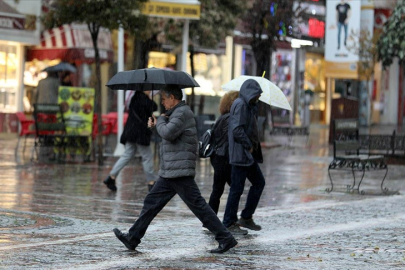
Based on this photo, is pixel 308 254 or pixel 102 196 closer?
pixel 308 254

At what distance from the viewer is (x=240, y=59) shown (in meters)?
41.6

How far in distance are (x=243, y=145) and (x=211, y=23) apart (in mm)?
17344

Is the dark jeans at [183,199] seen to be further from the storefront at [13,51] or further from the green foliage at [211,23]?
the storefront at [13,51]

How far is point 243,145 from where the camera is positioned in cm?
1070

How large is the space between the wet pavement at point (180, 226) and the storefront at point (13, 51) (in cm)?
933

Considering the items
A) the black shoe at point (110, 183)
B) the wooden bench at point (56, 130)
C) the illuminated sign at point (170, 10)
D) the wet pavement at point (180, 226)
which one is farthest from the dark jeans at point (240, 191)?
the illuminated sign at point (170, 10)

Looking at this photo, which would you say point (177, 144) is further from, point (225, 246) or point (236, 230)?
point (236, 230)

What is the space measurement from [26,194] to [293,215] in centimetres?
401

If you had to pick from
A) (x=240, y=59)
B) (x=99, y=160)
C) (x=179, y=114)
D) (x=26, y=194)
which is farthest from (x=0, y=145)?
(x=240, y=59)

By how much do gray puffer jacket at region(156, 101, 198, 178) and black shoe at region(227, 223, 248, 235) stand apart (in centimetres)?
163

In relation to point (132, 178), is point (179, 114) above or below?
above

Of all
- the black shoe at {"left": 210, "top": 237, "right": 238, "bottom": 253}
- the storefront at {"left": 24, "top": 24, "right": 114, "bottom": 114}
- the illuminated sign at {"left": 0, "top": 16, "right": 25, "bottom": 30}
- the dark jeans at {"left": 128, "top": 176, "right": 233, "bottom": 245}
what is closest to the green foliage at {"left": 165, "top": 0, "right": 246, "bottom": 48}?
the storefront at {"left": 24, "top": 24, "right": 114, "bottom": 114}

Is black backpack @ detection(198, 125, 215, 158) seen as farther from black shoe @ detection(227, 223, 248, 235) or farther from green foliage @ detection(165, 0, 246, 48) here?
green foliage @ detection(165, 0, 246, 48)

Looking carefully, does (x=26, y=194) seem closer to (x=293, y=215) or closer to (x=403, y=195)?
(x=293, y=215)
